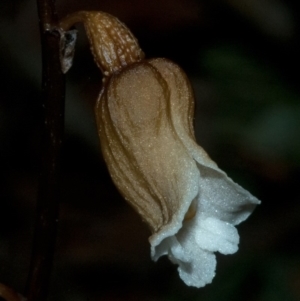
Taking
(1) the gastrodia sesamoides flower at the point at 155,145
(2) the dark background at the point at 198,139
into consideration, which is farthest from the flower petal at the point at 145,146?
(2) the dark background at the point at 198,139

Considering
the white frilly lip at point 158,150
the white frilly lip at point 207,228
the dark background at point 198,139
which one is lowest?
the dark background at point 198,139

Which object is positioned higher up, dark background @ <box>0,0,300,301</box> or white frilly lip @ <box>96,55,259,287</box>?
white frilly lip @ <box>96,55,259,287</box>

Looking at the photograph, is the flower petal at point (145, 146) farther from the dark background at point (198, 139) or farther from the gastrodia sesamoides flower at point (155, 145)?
the dark background at point (198, 139)

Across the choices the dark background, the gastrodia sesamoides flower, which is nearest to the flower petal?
the gastrodia sesamoides flower

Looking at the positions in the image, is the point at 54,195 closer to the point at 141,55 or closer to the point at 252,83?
the point at 141,55

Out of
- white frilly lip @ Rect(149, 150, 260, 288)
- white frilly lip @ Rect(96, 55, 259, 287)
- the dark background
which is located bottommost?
the dark background

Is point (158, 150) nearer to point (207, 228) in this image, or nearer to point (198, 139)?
point (207, 228)

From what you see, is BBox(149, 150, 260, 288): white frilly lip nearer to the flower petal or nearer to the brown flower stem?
the flower petal
